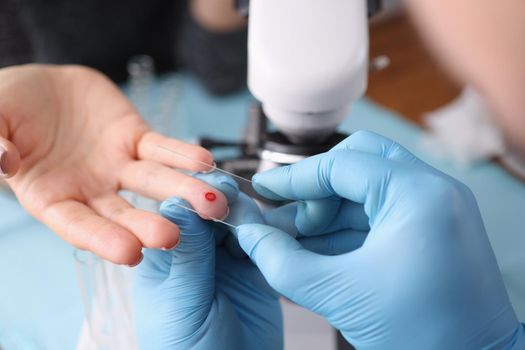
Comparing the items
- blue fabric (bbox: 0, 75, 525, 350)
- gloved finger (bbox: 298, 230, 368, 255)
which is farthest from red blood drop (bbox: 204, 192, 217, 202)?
blue fabric (bbox: 0, 75, 525, 350)

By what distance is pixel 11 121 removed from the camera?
0.67 metres

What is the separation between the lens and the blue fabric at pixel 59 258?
2.35 feet

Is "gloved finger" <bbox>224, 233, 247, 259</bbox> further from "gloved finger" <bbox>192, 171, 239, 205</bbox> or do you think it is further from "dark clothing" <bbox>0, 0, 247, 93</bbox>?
"dark clothing" <bbox>0, 0, 247, 93</bbox>

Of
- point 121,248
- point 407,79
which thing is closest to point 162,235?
point 121,248

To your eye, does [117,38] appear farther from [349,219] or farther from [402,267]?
[402,267]

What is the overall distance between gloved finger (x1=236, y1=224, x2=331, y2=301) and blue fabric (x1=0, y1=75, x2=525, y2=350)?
11.1 inches

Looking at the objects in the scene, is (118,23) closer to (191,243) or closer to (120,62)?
(120,62)

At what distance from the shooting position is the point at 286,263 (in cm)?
50

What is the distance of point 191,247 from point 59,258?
0.33 m

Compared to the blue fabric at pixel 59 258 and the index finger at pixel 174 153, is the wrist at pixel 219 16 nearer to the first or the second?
the blue fabric at pixel 59 258

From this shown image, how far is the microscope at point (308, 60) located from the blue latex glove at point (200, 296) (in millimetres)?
82

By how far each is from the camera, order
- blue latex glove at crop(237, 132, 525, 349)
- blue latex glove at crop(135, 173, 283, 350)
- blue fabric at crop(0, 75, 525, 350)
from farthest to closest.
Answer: blue fabric at crop(0, 75, 525, 350) → blue latex glove at crop(135, 173, 283, 350) → blue latex glove at crop(237, 132, 525, 349)

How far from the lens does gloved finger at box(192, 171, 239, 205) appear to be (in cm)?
59

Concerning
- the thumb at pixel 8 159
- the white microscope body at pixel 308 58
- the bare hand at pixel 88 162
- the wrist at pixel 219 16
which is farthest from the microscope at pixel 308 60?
the wrist at pixel 219 16
